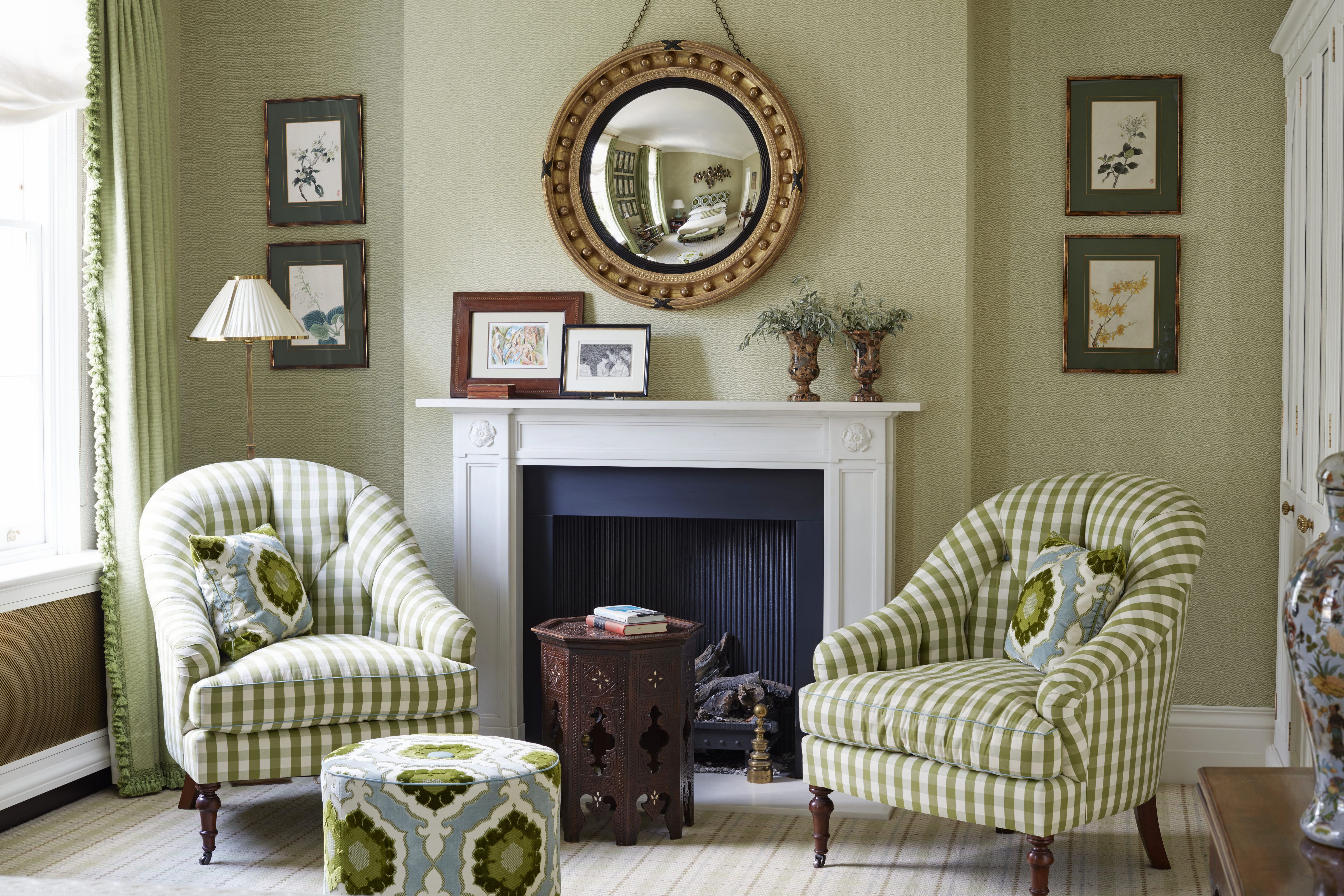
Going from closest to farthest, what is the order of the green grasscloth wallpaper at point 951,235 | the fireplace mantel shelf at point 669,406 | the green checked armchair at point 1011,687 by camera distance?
the green checked armchair at point 1011,687
the fireplace mantel shelf at point 669,406
the green grasscloth wallpaper at point 951,235

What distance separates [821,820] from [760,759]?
0.61 metres

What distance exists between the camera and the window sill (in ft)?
11.0

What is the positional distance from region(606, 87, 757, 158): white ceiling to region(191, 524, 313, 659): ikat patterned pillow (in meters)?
1.68

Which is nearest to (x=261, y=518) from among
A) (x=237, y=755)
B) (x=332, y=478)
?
(x=332, y=478)

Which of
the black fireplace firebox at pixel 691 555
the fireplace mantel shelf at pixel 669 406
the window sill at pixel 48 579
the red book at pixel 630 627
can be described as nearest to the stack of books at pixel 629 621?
the red book at pixel 630 627

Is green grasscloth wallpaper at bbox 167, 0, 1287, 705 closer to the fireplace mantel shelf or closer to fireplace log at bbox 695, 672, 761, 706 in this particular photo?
the fireplace mantel shelf

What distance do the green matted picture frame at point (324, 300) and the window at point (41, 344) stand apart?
2.37ft

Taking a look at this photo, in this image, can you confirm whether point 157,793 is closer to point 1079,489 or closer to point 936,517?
point 936,517

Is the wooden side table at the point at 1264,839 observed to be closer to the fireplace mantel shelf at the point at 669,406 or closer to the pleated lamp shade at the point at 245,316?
the fireplace mantel shelf at the point at 669,406

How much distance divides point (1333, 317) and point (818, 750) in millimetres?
1640

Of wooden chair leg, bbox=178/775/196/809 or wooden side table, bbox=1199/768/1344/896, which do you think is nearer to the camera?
wooden side table, bbox=1199/768/1344/896

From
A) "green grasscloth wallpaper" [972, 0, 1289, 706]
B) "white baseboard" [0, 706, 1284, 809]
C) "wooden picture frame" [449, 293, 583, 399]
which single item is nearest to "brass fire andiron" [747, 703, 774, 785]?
"white baseboard" [0, 706, 1284, 809]

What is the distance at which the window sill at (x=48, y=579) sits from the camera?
3348 mm

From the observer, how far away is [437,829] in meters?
2.40
